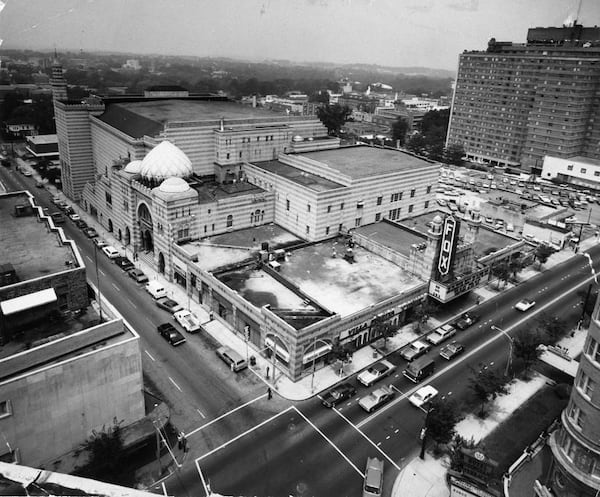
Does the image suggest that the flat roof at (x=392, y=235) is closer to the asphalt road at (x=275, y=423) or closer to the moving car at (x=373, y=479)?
the asphalt road at (x=275, y=423)

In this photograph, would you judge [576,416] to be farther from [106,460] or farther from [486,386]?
[106,460]

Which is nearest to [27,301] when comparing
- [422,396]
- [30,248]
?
[30,248]

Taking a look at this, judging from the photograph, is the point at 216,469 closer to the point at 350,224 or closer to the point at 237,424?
the point at 237,424

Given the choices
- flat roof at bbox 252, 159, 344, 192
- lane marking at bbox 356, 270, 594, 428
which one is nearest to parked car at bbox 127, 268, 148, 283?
flat roof at bbox 252, 159, 344, 192

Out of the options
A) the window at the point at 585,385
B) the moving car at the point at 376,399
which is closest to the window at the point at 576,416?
the window at the point at 585,385

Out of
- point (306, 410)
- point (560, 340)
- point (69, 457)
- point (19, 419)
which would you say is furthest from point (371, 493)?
point (560, 340)

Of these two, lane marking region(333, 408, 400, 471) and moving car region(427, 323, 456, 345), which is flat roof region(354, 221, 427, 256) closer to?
moving car region(427, 323, 456, 345)
